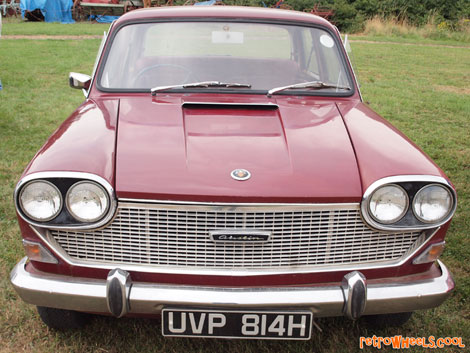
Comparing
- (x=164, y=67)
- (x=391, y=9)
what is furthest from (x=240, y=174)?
(x=391, y=9)

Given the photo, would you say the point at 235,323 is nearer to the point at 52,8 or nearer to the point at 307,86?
the point at 307,86

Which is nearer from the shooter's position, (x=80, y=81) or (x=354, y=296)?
(x=354, y=296)

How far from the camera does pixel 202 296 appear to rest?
6.44ft

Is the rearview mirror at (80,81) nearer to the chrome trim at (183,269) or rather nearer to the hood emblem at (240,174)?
the chrome trim at (183,269)

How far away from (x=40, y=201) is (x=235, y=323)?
3.06 ft

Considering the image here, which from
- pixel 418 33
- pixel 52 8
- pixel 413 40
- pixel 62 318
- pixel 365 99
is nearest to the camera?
pixel 62 318

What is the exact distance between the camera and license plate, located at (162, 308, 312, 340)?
196cm

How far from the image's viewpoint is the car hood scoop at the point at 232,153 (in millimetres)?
1946

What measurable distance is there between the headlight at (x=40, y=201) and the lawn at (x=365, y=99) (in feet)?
2.70

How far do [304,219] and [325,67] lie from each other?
5.03ft

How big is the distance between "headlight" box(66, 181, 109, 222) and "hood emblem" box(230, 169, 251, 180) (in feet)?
1.74

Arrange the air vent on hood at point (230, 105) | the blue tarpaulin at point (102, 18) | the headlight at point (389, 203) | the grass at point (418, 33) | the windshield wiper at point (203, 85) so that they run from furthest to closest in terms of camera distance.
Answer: the blue tarpaulin at point (102, 18)
the grass at point (418, 33)
the windshield wiper at point (203, 85)
the air vent on hood at point (230, 105)
the headlight at point (389, 203)

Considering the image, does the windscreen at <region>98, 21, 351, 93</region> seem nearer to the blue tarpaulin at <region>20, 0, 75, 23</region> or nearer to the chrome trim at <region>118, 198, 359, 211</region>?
the chrome trim at <region>118, 198, 359, 211</region>

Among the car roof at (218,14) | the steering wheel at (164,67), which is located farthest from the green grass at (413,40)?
the steering wheel at (164,67)
